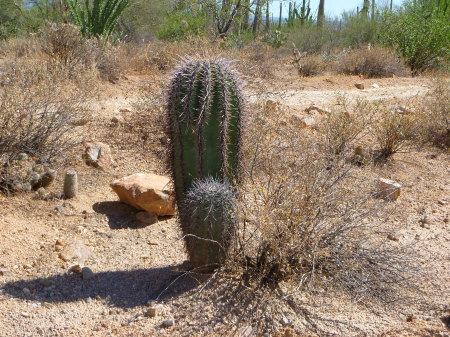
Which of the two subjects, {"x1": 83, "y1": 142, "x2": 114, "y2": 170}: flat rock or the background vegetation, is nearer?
{"x1": 83, "y1": 142, "x2": 114, "y2": 170}: flat rock

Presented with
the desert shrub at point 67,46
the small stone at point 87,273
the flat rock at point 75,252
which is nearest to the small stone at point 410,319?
the small stone at point 87,273

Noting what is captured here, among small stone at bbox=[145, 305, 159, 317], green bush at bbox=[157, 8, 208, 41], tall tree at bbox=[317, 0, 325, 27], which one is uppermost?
tall tree at bbox=[317, 0, 325, 27]

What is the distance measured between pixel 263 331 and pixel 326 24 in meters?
25.3

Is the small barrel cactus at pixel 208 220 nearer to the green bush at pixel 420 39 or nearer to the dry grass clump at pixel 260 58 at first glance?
the dry grass clump at pixel 260 58

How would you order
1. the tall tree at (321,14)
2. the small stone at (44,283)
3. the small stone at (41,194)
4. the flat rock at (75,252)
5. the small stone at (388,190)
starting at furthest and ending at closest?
the tall tree at (321,14) < the small stone at (388,190) < the small stone at (41,194) < the flat rock at (75,252) < the small stone at (44,283)

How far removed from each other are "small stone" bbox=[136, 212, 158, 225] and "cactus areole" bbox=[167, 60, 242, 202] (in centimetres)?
148

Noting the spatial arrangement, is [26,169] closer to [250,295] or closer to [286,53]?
[250,295]

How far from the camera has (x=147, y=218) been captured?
17.6 feet

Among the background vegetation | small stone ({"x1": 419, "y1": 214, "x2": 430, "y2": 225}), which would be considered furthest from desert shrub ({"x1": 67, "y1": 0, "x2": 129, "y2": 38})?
small stone ({"x1": 419, "y1": 214, "x2": 430, "y2": 225})

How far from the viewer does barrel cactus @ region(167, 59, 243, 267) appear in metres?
3.76

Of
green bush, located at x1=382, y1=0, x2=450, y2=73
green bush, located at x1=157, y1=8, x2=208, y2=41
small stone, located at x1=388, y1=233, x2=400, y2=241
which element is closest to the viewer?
small stone, located at x1=388, y1=233, x2=400, y2=241

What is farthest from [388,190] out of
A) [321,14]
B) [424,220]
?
[321,14]

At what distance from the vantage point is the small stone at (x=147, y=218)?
5.34 metres

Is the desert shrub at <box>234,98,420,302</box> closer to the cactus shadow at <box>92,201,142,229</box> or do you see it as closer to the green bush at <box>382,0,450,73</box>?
the cactus shadow at <box>92,201,142,229</box>
